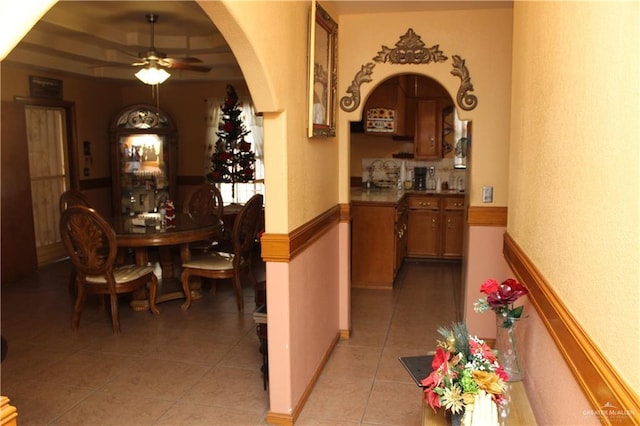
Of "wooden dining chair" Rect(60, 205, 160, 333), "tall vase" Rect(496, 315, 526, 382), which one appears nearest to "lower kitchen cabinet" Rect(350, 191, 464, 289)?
"wooden dining chair" Rect(60, 205, 160, 333)

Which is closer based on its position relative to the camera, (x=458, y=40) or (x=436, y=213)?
(x=458, y=40)

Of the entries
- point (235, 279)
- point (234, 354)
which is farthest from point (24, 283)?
point (234, 354)

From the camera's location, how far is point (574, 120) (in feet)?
4.90

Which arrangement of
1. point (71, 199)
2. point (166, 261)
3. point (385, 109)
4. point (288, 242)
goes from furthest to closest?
point (385, 109) < point (166, 261) < point (71, 199) < point (288, 242)

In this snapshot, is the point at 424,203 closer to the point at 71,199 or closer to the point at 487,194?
the point at 487,194

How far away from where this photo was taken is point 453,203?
21.4 ft

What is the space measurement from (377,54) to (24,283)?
4.41m

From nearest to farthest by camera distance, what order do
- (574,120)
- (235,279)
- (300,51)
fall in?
(574,120) < (300,51) < (235,279)

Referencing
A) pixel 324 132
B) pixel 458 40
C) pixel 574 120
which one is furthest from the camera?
pixel 458 40

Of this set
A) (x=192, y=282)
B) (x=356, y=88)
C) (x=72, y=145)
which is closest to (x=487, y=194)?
(x=356, y=88)

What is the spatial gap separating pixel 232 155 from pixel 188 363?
356cm

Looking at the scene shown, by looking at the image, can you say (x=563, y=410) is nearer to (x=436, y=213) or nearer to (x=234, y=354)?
(x=234, y=354)

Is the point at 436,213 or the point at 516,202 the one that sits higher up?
the point at 516,202

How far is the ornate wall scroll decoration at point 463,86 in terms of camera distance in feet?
12.6
